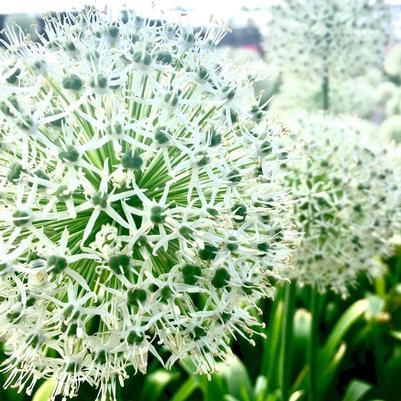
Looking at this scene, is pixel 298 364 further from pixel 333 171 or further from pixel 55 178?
pixel 55 178

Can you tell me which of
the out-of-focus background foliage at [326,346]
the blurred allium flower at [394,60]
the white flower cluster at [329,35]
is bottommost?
the out-of-focus background foliage at [326,346]

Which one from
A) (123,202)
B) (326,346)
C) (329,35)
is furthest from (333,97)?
(123,202)

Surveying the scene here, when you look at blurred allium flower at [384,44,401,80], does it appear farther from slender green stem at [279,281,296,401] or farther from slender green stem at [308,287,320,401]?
slender green stem at [279,281,296,401]

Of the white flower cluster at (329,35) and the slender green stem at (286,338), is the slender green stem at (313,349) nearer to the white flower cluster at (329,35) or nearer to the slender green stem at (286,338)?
the slender green stem at (286,338)

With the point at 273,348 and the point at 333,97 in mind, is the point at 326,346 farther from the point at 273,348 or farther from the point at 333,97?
the point at 333,97

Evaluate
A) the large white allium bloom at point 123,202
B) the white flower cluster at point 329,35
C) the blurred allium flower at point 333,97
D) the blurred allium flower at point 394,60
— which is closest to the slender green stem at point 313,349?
the large white allium bloom at point 123,202
